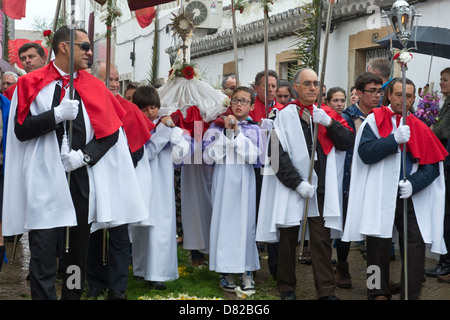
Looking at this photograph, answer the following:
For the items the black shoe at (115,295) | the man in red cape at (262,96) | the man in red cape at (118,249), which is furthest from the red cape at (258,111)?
the black shoe at (115,295)

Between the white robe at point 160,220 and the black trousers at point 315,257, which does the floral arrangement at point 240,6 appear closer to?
the white robe at point 160,220

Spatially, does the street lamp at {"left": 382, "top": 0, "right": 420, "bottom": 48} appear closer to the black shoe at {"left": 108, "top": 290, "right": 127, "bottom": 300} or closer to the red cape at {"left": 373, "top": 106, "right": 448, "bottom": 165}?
the red cape at {"left": 373, "top": 106, "right": 448, "bottom": 165}

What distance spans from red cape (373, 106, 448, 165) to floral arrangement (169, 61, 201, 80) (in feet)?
6.75

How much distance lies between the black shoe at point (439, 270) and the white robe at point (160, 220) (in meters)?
2.51

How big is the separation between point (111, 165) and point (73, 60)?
84 cm

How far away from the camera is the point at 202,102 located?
6996 millimetres

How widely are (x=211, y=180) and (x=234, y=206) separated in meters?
0.85

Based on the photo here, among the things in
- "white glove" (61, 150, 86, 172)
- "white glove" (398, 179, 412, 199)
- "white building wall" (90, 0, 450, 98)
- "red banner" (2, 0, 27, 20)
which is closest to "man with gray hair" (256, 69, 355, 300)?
"white glove" (398, 179, 412, 199)

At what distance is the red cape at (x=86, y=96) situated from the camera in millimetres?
5012

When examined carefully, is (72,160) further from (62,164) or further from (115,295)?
(115,295)

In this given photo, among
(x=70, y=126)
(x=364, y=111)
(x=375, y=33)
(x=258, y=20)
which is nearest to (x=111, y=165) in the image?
(x=70, y=126)

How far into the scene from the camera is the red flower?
7.17 m

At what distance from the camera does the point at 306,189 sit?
5.91 metres
